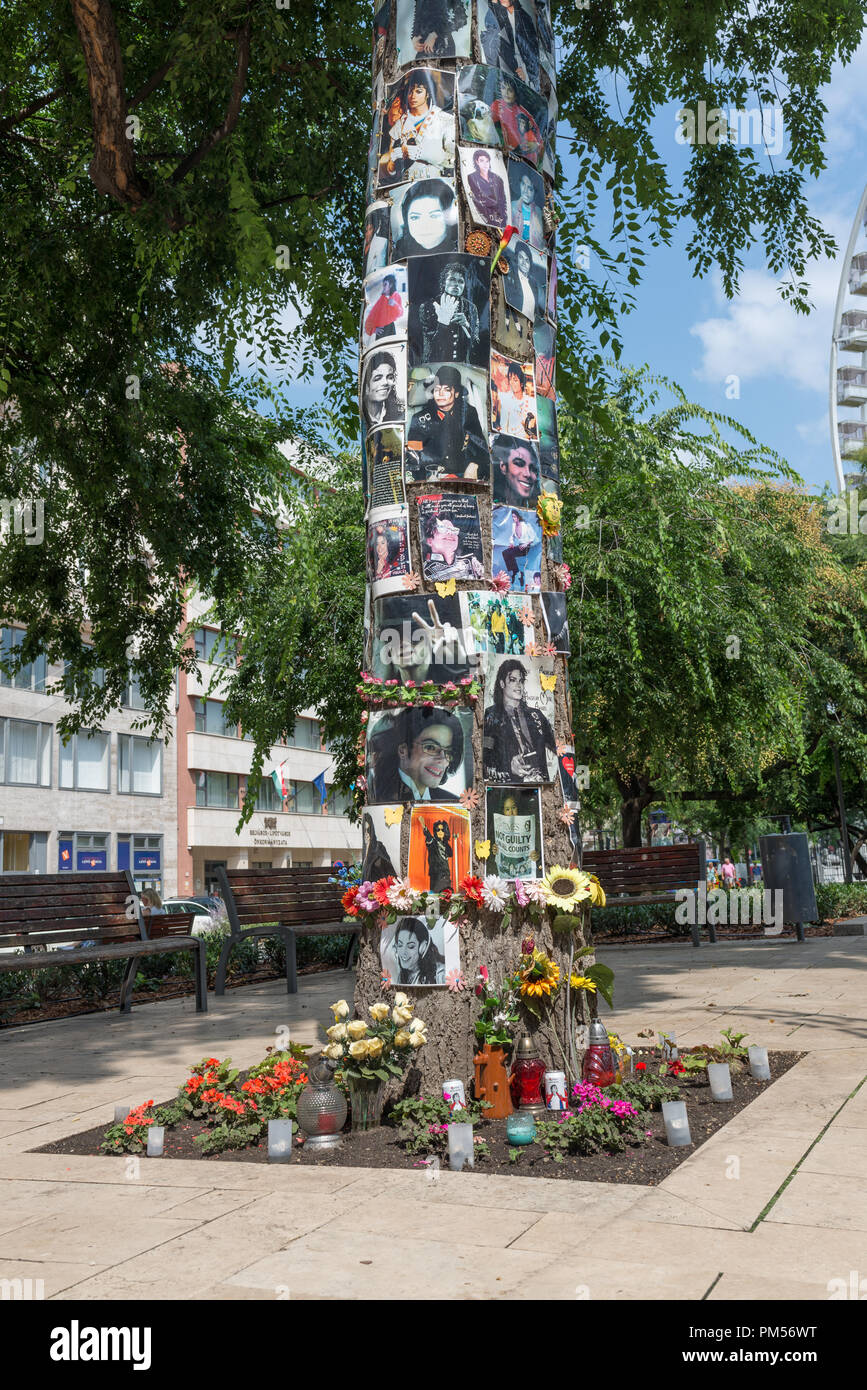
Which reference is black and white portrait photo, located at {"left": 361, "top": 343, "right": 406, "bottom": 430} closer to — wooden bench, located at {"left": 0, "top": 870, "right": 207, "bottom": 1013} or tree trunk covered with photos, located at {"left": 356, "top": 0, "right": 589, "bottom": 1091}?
tree trunk covered with photos, located at {"left": 356, "top": 0, "right": 589, "bottom": 1091}

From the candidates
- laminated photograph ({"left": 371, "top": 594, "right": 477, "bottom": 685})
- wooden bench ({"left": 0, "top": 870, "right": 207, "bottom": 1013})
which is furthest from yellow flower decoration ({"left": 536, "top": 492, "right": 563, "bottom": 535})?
wooden bench ({"left": 0, "top": 870, "right": 207, "bottom": 1013})

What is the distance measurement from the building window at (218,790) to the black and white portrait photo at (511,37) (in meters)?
45.0

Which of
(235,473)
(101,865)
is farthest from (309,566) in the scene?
(101,865)

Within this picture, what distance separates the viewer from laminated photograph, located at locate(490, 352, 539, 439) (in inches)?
244

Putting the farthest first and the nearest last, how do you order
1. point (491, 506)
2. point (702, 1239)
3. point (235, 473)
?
point (235, 473) → point (491, 506) → point (702, 1239)

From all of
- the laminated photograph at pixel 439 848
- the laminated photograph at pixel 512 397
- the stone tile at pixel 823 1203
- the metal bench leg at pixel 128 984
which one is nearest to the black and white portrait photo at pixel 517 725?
the laminated photograph at pixel 439 848

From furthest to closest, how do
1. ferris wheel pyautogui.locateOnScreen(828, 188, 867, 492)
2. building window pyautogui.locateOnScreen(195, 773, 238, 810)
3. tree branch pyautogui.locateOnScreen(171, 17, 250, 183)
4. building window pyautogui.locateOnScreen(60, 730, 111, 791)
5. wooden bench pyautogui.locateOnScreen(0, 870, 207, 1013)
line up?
ferris wheel pyautogui.locateOnScreen(828, 188, 867, 492) < building window pyautogui.locateOnScreen(195, 773, 238, 810) < building window pyautogui.locateOnScreen(60, 730, 111, 791) < wooden bench pyautogui.locateOnScreen(0, 870, 207, 1013) < tree branch pyautogui.locateOnScreen(171, 17, 250, 183)

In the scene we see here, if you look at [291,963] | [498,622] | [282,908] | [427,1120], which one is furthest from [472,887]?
[282,908]

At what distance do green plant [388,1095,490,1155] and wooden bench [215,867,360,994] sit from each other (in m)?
5.51

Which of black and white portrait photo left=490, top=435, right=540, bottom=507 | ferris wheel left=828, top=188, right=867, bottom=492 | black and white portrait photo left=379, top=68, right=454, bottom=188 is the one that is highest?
ferris wheel left=828, top=188, right=867, bottom=492

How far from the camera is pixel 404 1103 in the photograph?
5.20 m

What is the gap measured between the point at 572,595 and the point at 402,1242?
10608mm

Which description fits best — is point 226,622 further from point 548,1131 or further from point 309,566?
point 548,1131

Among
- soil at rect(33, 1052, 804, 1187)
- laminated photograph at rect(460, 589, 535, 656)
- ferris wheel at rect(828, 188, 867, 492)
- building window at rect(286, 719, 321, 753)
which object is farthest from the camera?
ferris wheel at rect(828, 188, 867, 492)
